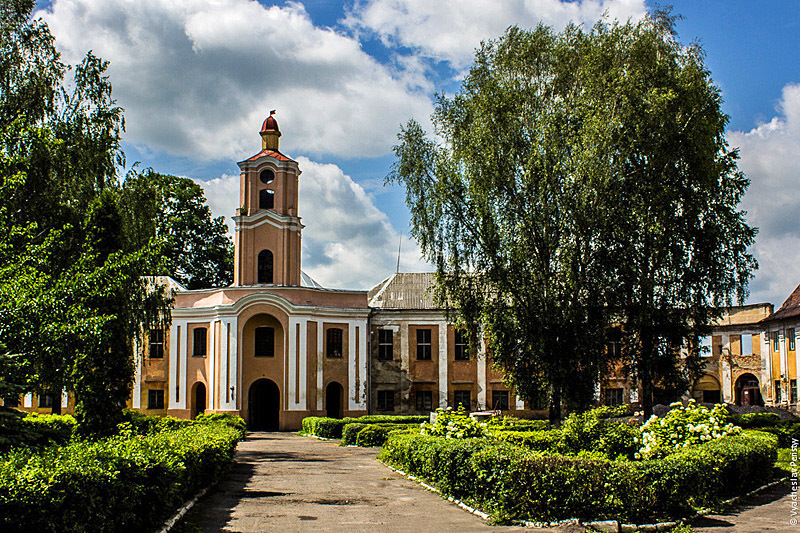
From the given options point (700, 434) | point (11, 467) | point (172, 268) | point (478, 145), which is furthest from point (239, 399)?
point (11, 467)

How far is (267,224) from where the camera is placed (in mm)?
38188

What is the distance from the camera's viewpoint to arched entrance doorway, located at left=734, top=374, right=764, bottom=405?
3928 centimetres

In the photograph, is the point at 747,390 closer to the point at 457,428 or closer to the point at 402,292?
the point at 402,292

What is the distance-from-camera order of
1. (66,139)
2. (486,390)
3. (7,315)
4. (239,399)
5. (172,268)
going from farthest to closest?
(172,268)
(486,390)
(239,399)
(66,139)
(7,315)

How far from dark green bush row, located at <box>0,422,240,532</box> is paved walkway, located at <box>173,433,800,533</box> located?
24.4 inches

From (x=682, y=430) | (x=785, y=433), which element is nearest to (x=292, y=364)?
(x=785, y=433)

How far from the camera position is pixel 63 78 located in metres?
22.0

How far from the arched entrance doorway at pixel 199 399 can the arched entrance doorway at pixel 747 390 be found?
27265 millimetres

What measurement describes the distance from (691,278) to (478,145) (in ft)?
24.6

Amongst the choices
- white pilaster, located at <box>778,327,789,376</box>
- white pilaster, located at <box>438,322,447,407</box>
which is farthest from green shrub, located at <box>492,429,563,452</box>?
white pilaster, located at <box>778,327,789,376</box>

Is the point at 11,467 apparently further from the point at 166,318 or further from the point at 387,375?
the point at 387,375

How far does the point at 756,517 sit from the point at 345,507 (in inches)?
229

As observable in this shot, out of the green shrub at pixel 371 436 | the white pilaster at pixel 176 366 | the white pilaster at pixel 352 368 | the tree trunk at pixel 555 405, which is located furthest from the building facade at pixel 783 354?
the white pilaster at pixel 176 366

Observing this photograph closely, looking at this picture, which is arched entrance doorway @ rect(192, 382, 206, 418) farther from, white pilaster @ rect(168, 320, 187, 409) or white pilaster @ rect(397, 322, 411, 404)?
white pilaster @ rect(397, 322, 411, 404)
